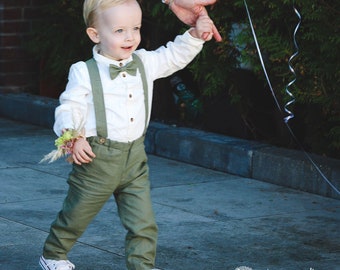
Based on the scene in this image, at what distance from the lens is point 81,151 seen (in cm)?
448

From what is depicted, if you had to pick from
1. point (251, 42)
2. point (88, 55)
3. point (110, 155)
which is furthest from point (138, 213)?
point (88, 55)

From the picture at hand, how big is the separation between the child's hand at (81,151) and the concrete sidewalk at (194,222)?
31.2 inches

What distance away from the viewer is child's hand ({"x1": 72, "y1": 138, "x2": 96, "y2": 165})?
448 centimetres

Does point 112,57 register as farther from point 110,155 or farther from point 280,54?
point 280,54

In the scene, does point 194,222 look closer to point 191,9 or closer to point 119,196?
point 119,196

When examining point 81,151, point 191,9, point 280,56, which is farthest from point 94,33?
point 280,56

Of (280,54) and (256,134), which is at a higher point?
(280,54)

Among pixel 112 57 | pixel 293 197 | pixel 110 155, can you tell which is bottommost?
pixel 293 197

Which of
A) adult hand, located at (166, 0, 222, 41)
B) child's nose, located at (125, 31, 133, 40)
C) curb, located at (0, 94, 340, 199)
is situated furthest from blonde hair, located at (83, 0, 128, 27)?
curb, located at (0, 94, 340, 199)

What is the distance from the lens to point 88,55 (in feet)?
30.1

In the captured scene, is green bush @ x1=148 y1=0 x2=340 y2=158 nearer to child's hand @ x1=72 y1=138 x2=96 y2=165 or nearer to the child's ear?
the child's ear

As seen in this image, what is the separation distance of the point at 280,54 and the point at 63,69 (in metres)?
2.94

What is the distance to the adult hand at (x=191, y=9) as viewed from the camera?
4.83 metres

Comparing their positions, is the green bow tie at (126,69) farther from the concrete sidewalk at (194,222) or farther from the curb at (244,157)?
the curb at (244,157)
